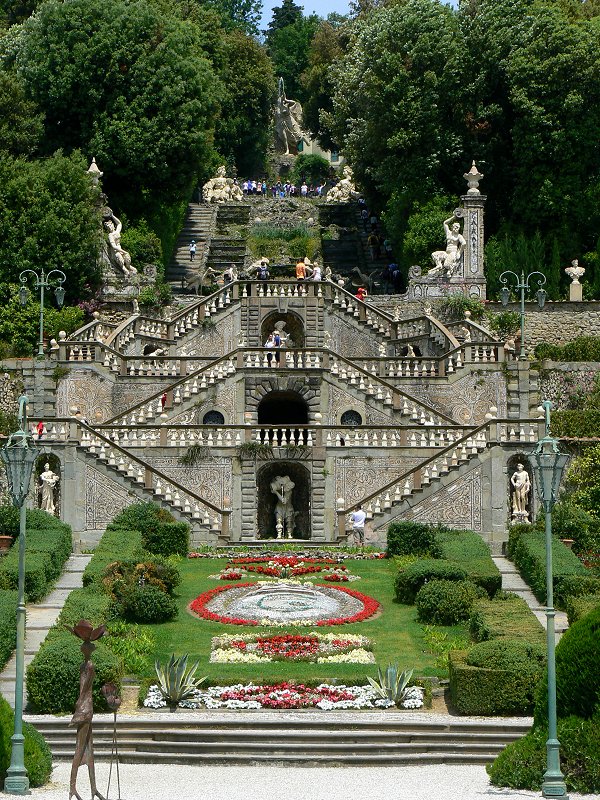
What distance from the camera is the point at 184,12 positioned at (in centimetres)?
9162

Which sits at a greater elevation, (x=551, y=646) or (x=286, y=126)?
(x=286, y=126)

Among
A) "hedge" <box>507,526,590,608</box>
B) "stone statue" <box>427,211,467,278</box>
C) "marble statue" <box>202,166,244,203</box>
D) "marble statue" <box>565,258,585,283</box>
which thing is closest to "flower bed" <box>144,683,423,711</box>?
"hedge" <box>507,526,590,608</box>

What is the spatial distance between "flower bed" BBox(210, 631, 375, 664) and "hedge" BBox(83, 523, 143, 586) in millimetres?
4506

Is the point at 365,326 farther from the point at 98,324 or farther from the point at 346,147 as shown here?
the point at 346,147

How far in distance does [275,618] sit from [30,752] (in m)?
13.0

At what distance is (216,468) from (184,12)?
44.3 m

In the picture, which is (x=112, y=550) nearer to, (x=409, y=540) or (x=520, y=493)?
(x=409, y=540)

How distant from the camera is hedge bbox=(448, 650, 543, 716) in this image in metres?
33.8

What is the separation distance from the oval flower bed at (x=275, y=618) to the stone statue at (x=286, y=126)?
6898 centimetres

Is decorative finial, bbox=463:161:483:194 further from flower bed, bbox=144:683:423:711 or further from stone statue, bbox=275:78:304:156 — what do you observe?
stone statue, bbox=275:78:304:156

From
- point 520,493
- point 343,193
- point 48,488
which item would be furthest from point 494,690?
point 343,193

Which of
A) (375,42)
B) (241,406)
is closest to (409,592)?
(241,406)

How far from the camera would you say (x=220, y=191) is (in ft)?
290

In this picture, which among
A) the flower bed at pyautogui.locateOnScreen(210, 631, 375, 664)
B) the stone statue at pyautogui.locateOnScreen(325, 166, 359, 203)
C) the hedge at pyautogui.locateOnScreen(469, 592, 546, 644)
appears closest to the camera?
the hedge at pyautogui.locateOnScreen(469, 592, 546, 644)
